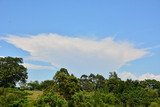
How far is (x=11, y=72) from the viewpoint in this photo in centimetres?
11144

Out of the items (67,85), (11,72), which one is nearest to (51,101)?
(67,85)

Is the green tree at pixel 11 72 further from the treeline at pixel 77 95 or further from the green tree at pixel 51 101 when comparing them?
the green tree at pixel 51 101

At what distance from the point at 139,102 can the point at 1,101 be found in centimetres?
3540

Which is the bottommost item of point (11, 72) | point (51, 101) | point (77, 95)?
point (51, 101)

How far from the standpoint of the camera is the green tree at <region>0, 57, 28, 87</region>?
109750 millimetres

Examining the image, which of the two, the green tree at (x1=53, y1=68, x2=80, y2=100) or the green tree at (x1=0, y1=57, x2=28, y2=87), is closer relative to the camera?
the green tree at (x1=53, y1=68, x2=80, y2=100)

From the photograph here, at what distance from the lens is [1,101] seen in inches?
2685

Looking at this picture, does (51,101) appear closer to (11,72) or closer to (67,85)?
(67,85)

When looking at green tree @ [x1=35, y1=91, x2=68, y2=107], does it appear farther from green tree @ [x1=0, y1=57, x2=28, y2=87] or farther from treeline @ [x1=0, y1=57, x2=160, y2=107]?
green tree @ [x1=0, y1=57, x2=28, y2=87]

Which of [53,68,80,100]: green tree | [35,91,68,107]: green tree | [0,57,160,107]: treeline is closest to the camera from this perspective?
[35,91,68,107]: green tree

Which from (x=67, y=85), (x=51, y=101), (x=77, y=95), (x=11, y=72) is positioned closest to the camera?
(x=51, y=101)

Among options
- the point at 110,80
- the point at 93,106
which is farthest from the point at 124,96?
the point at 93,106

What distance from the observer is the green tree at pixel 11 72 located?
109750mm

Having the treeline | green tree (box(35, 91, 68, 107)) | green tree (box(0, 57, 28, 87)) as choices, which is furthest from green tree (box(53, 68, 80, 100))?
green tree (box(0, 57, 28, 87))
